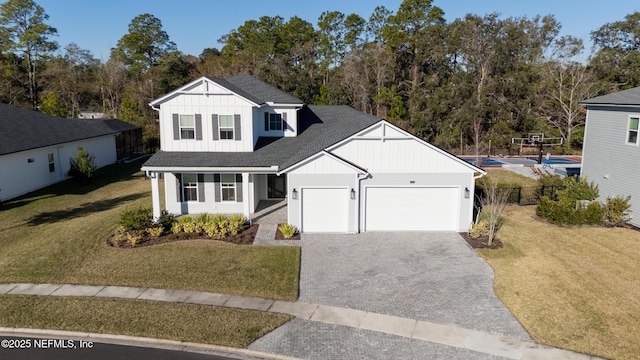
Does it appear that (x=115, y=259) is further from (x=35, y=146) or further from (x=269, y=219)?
(x=35, y=146)

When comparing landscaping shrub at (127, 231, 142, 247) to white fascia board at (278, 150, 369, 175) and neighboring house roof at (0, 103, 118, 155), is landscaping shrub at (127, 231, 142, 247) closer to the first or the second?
white fascia board at (278, 150, 369, 175)

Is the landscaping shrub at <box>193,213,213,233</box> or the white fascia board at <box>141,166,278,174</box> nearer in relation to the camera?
the landscaping shrub at <box>193,213,213,233</box>

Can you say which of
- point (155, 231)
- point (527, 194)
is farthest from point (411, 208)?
point (155, 231)

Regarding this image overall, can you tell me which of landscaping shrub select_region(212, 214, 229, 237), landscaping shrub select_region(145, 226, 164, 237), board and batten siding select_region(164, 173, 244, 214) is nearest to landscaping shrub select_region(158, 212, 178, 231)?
landscaping shrub select_region(145, 226, 164, 237)

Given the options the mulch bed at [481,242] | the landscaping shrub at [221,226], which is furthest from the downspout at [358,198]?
the landscaping shrub at [221,226]

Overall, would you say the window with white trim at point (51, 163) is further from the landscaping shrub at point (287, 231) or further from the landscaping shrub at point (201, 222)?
the landscaping shrub at point (287, 231)

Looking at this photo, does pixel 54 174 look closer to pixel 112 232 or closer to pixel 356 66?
pixel 112 232
